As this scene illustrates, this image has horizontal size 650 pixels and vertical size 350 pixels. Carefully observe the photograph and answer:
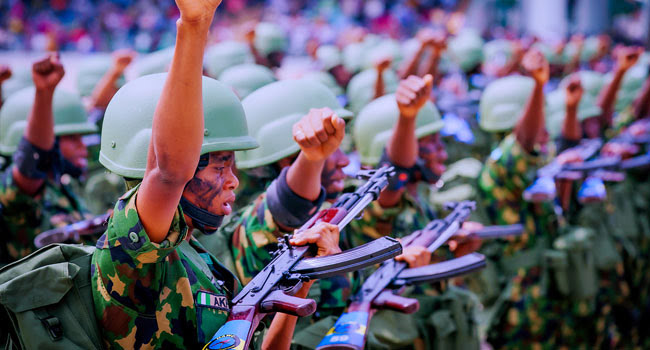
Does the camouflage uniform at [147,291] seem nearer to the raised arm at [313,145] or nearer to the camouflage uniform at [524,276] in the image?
the raised arm at [313,145]

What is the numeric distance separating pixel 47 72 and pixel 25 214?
974 mm

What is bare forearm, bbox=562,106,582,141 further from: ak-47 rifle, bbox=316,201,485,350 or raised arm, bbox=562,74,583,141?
ak-47 rifle, bbox=316,201,485,350

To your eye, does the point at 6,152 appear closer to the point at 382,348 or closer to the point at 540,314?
the point at 382,348

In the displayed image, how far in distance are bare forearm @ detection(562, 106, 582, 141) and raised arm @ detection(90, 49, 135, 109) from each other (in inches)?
150

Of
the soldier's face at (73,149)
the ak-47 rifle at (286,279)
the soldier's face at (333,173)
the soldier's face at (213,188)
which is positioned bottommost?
the ak-47 rifle at (286,279)

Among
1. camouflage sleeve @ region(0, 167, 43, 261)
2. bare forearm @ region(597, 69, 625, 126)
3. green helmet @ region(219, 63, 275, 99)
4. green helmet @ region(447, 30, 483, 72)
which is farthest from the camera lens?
green helmet @ region(447, 30, 483, 72)

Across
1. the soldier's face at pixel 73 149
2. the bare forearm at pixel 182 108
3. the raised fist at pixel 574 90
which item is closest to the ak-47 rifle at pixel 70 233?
the soldier's face at pixel 73 149

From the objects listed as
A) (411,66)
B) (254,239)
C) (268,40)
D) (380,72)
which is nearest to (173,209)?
(254,239)

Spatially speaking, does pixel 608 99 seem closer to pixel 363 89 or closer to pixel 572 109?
pixel 572 109

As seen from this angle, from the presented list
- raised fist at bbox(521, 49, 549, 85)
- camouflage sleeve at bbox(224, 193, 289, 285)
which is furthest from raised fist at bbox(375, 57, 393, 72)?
camouflage sleeve at bbox(224, 193, 289, 285)

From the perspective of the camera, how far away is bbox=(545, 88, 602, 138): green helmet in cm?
688

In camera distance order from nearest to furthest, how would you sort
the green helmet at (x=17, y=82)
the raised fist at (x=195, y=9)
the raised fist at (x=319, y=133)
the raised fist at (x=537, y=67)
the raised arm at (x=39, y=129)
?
the raised fist at (x=195, y=9), the raised fist at (x=319, y=133), the raised arm at (x=39, y=129), the raised fist at (x=537, y=67), the green helmet at (x=17, y=82)

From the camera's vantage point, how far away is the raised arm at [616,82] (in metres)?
7.07

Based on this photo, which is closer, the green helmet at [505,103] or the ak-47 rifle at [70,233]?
the ak-47 rifle at [70,233]
